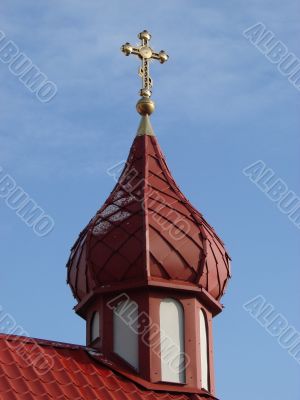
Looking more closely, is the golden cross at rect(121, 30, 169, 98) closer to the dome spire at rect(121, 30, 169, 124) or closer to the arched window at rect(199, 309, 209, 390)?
the dome spire at rect(121, 30, 169, 124)

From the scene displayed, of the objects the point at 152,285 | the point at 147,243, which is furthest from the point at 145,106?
the point at 152,285

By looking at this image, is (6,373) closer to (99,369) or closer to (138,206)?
(99,369)

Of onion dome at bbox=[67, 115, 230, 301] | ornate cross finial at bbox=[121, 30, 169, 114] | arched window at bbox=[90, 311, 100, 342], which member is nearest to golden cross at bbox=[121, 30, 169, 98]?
ornate cross finial at bbox=[121, 30, 169, 114]

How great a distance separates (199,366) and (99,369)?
165cm

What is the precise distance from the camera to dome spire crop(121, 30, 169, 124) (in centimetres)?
1978

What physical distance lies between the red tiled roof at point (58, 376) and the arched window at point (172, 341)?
394 millimetres

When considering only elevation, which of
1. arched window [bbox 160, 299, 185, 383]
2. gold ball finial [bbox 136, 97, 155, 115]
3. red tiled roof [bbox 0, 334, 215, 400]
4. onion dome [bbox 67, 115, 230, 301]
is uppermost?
gold ball finial [bbox 136, 97, 155, 115]

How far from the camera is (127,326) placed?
693 inches

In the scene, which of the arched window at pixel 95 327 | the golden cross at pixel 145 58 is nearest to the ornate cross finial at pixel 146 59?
the golden cross at pixel 145 58

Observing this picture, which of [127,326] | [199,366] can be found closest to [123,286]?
[127,326]

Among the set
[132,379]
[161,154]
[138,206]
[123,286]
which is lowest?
[132,379]

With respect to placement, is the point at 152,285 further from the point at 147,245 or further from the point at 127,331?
the point at 127,331

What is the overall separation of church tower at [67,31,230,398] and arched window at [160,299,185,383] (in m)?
0.02

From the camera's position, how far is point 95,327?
716 inches
